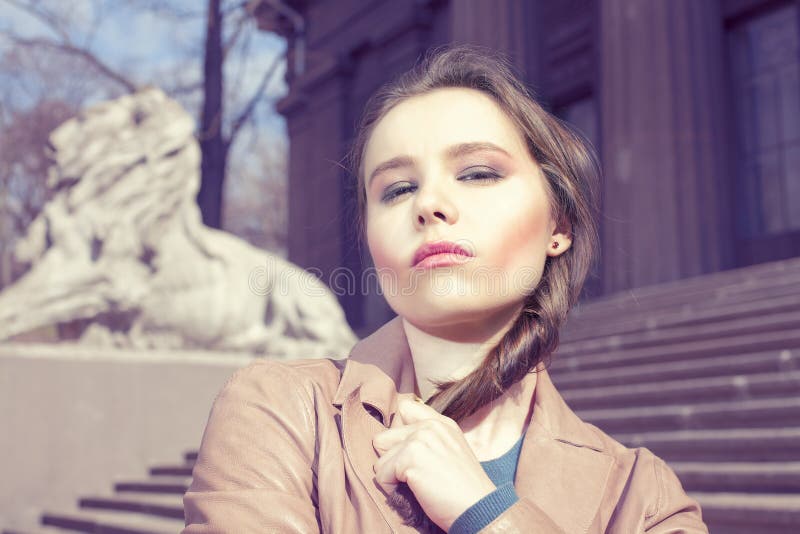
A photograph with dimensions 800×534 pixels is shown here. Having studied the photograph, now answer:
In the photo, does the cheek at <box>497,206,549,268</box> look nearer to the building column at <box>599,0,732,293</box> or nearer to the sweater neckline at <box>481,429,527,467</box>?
the sweater neckline at <box>481,429,527,467</box>

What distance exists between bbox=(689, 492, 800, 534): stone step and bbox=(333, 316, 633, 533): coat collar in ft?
8.37

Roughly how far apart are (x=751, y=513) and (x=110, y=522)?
407cm

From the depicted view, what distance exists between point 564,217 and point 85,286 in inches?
235

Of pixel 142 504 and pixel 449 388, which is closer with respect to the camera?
pixel 449 388

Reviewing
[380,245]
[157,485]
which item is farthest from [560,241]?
[157,485]

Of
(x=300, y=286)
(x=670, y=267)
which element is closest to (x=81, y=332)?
(x=300, y=286)

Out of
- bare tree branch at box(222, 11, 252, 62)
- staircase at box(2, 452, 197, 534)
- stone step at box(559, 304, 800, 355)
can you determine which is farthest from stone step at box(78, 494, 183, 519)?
bare tree branch at box(222, 11, 252, 62)

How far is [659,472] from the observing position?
156 cm

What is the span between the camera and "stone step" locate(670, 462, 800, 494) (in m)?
4.07

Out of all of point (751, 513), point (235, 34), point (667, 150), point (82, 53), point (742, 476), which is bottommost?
point (751, 513)

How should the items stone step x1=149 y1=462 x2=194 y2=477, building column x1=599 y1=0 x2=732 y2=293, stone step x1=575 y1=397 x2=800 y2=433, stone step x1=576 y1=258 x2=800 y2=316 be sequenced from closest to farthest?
1. stone step x1=575 y1=397 x2=800 y2=433
2. stone step x1=149 y1=462 x2=194 y2=477
3. stone step x1=576 y1=258 x2=800 y2=316
4. building column x1=599 y1=0 x2=732 y2=293

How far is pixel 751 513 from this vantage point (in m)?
3.84

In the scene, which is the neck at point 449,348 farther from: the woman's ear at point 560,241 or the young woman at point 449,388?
the woman's ear at point 560,241

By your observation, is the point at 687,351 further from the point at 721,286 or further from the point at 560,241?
the point at 560,241
